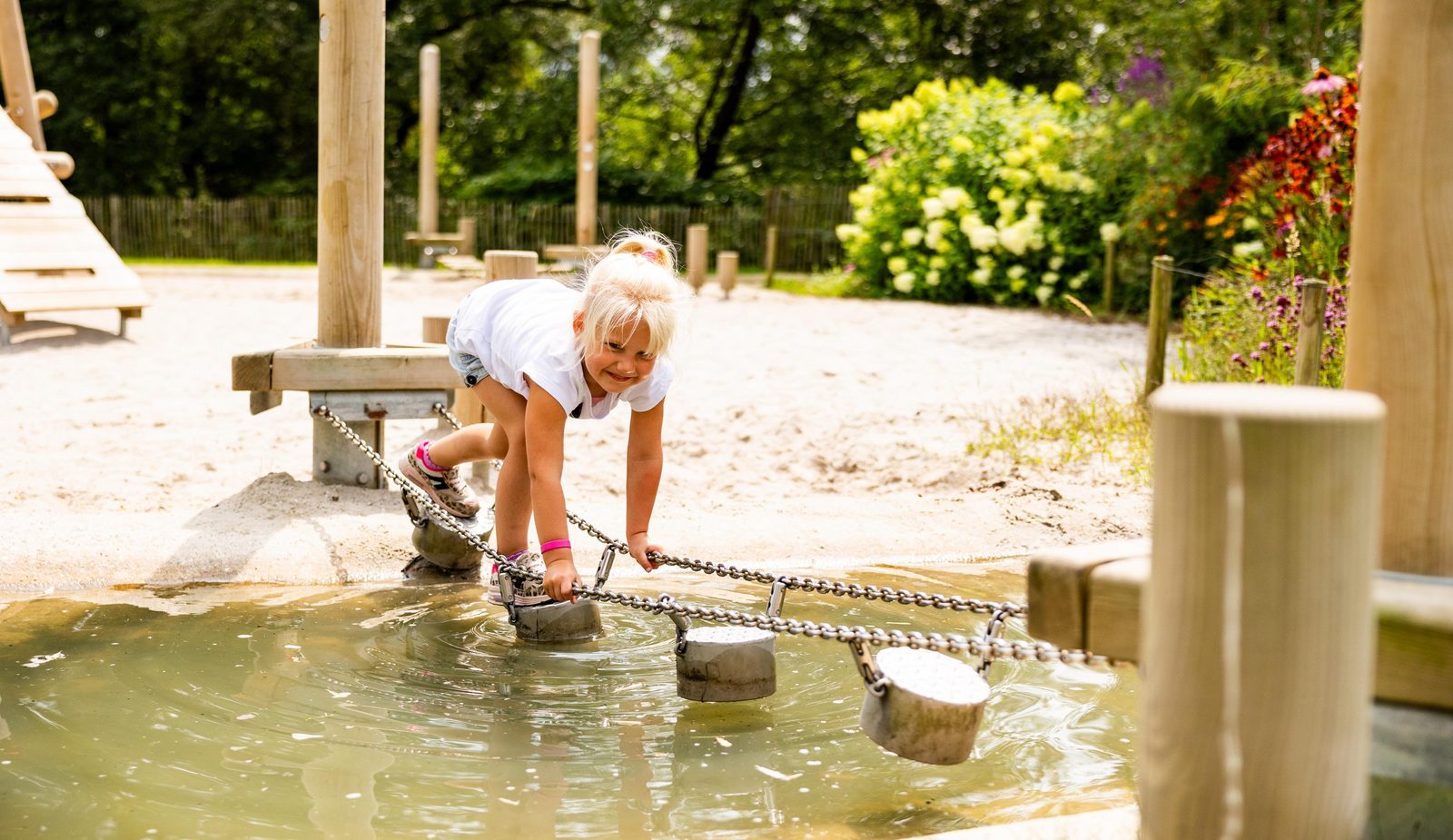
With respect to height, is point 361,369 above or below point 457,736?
above

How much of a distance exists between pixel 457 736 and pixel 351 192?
263 centimetres

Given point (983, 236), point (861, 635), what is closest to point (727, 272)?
point (983, 236)

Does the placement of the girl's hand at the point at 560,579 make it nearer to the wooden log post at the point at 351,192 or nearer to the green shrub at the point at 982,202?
the wooden log post at the point at 351,192

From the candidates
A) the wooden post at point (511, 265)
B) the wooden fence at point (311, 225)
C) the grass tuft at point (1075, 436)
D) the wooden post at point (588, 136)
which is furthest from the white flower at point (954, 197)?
the wooden post at point (511, 265)

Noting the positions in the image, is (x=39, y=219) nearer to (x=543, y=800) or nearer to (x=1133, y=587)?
(x=543, y=800)

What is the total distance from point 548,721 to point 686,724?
0.32 meters

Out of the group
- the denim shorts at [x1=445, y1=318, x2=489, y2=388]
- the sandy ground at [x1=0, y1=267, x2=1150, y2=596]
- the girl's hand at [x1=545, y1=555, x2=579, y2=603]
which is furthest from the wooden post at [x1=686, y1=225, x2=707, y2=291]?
the girl's hand at [x1=545, y1=555, x2=579, y2=603]

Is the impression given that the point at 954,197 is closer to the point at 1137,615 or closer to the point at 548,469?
the point at 548,469

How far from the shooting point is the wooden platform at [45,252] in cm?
912

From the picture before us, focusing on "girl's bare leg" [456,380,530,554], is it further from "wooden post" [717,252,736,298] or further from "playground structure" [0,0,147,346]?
"wooden post" [717,252,736,298]

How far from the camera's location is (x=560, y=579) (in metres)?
3.46

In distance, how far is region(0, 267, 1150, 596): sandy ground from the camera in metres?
4.69

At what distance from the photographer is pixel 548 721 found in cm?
326

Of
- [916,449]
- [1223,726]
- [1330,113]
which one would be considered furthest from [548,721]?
[1330,113]
